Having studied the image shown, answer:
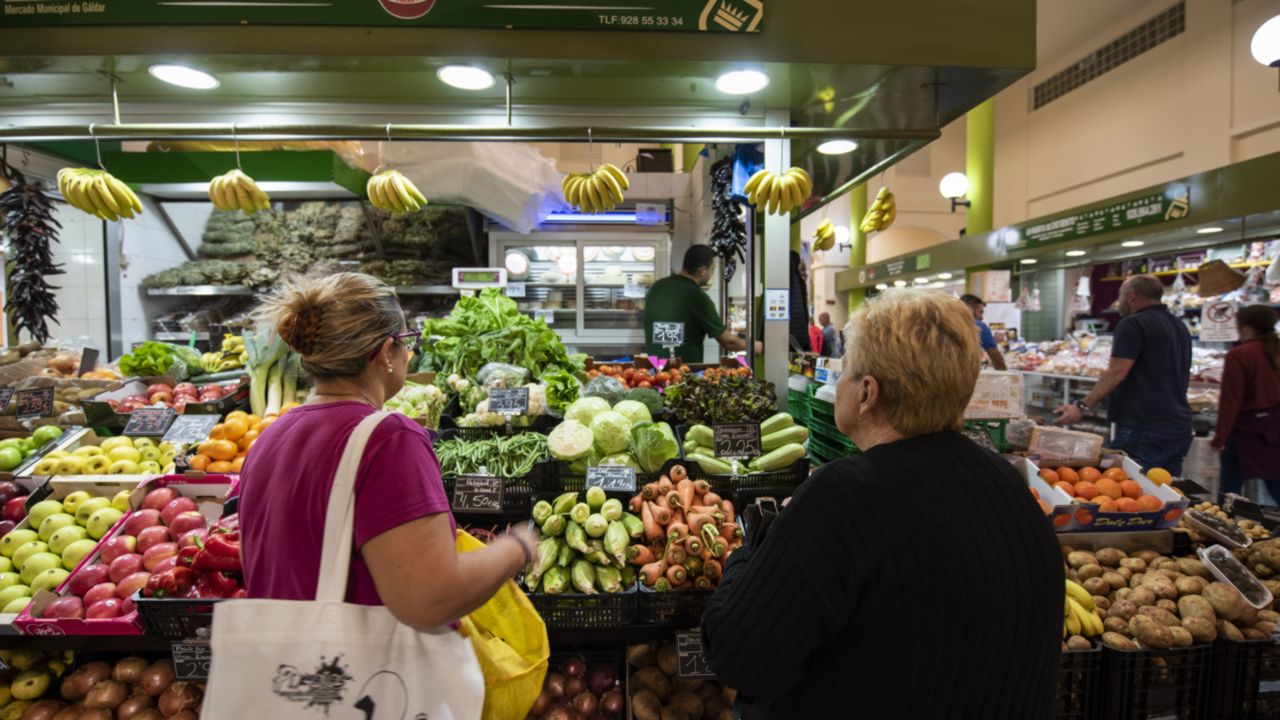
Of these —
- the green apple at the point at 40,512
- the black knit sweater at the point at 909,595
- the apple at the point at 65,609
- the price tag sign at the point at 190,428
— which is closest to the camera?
the black knit sweater at the point at 909,595

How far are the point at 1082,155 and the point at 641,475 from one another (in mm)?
11507

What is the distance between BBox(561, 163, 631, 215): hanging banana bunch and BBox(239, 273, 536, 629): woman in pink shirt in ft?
7.77

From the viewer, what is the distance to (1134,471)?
2.71 meters

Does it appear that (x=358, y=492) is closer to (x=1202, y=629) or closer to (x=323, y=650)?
(x=323, y=650)

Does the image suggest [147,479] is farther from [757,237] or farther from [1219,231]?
[1219,231]

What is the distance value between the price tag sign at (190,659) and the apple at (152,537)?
0.51 meters

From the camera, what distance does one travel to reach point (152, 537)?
2275 mm

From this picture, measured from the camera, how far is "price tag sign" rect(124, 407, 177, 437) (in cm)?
303

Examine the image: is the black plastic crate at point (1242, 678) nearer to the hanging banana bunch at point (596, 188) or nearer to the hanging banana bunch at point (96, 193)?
the hanging banana bunch at point (596, 188)

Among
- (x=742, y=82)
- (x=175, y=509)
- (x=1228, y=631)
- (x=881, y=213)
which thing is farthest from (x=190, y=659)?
(x=881, y=213)

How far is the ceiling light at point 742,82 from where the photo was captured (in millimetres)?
3240

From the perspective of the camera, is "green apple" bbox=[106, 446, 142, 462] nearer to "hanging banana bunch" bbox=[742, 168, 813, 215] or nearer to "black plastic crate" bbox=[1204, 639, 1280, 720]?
"hanging banana bunch" bbox=[742, 168, 813, 215]

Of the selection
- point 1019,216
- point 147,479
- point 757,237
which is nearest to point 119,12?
point 147,479

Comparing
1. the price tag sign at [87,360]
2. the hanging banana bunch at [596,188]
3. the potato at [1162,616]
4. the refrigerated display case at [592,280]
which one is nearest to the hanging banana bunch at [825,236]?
the refrigerated display case at [592,280]
